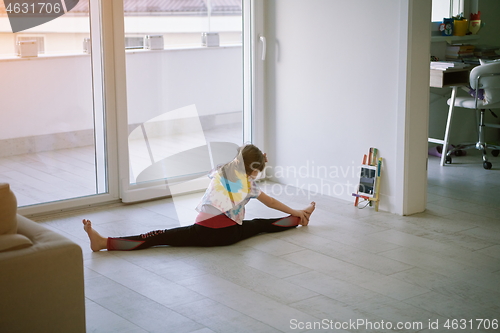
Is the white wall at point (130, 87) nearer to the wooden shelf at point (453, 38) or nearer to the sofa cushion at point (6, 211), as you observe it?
the sofa cushion at point (6, 211)

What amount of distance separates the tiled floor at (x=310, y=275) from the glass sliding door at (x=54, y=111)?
0.28 m

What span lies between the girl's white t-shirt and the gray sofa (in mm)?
1305

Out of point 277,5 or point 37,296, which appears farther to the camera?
point 277,5

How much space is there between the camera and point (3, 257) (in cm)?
203

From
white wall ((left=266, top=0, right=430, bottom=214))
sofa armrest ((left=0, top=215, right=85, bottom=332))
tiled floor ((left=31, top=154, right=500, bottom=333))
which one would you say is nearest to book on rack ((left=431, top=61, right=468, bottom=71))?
white wall ((left=266, top=0, right=430, bottom=214))

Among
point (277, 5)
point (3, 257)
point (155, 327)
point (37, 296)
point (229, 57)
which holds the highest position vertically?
point (277, 5)

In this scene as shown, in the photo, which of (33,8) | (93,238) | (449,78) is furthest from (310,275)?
(449,78)

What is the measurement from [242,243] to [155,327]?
3.62 feet

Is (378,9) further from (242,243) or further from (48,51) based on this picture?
(48,51)

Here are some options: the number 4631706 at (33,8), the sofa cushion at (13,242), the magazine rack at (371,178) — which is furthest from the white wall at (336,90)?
the sofa cushion at (13,242)

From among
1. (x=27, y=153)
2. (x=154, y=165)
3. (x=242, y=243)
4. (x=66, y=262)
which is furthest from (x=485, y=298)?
(x=27, y=153)

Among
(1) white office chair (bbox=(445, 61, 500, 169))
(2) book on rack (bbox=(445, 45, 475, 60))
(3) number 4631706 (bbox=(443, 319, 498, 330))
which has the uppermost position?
(2) book on rack (bbox=(445, 45, 475, 60))

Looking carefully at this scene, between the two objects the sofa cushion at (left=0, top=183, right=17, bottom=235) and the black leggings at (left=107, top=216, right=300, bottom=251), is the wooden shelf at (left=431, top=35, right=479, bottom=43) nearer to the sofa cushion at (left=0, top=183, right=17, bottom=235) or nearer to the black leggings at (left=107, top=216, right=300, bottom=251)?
the black leggings at (left=107, top=216, right=300, bottom=251)

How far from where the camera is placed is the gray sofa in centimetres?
202
